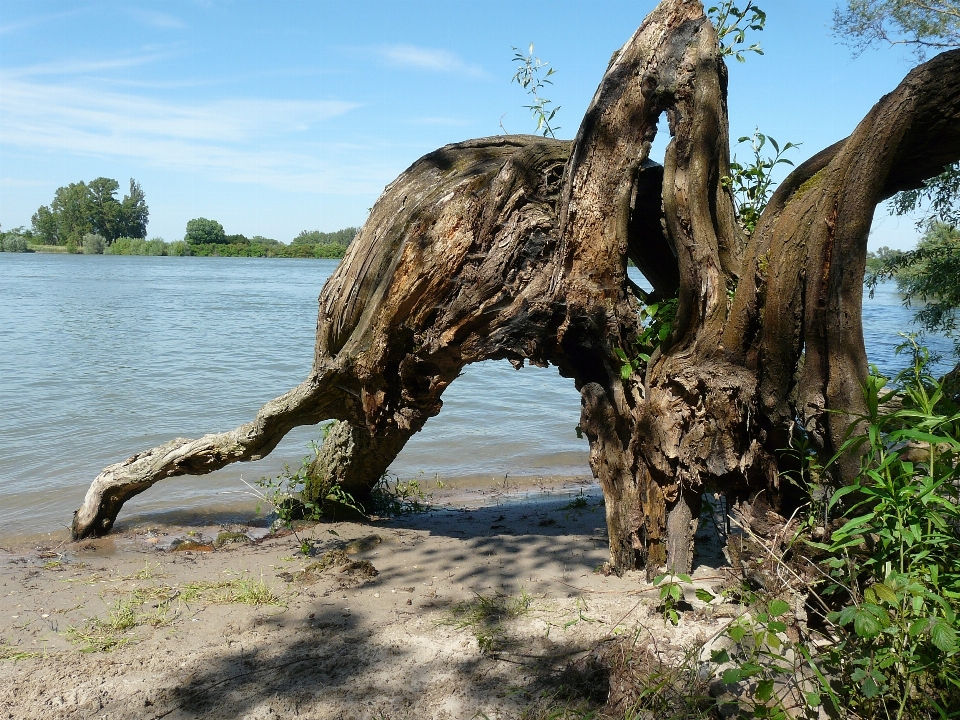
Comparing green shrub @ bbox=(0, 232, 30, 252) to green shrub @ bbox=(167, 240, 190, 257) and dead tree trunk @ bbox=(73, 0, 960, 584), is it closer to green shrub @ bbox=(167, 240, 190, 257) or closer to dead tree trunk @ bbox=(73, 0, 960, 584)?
green shrub @ bbox=(167, 240, 190, 257)

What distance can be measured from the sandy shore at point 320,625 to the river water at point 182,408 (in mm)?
2292

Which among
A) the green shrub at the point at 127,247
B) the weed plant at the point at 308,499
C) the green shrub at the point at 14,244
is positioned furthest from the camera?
the green shrub at the point at 127,247

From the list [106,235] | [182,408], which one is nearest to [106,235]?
[106,235]

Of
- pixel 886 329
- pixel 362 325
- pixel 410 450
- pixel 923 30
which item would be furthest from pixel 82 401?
pixel 886 329

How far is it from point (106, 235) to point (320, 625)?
104 meters

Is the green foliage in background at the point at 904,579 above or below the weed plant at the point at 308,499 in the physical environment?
above

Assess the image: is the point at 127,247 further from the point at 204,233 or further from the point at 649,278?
the point at 649,278

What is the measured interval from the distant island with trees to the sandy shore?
83.8 meters

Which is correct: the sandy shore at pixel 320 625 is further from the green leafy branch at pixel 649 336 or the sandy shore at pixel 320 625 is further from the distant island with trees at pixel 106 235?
the distant island with trees at pixel 106 235

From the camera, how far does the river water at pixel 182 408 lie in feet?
26.0

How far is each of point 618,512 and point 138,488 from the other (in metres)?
4.07

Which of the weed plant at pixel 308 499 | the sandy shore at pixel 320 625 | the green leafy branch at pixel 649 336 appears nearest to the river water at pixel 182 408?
the weed plant at pixel 308 499

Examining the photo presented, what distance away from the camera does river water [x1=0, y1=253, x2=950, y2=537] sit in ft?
26.0

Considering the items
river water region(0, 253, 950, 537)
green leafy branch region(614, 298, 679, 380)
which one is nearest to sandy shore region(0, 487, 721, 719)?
green leafy branch region(614, 298, 679, 380)
